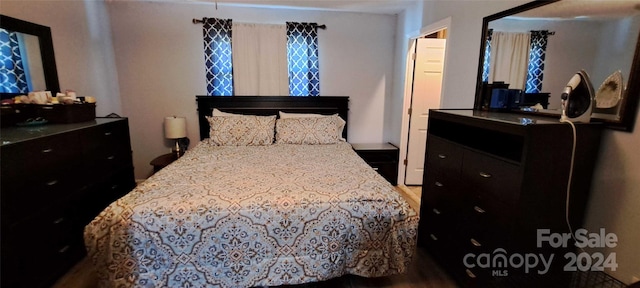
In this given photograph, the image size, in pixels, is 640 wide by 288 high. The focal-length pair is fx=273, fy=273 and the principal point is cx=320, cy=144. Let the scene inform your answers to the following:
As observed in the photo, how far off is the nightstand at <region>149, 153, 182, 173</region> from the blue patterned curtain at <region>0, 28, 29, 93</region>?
120cm

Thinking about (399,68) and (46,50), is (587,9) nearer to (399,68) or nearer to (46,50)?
(399,68)

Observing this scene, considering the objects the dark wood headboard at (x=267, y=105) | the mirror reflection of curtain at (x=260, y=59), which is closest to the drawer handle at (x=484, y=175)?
the dark wood headboard at (x=267, y=105)

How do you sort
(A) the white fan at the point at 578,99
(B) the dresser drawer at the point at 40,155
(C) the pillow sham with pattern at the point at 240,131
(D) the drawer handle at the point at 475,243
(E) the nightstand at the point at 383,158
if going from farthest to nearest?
(E) the nightstand at the point at 383,158 → (C) the pillow sham with pattern at the point at 240,131 → (D) the drawer handle at the point at 475,243 → (B) the dresser drawer at the point at 40,155 → (A) the white fan at the point at 578,99

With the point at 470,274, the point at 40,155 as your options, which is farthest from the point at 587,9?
the point at 40,155

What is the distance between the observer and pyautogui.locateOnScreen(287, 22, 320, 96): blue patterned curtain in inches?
Answer: 134

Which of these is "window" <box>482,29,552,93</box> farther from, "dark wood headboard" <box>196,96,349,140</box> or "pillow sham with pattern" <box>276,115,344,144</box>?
"dark wood headboard" <box>196,96,349,140</box>

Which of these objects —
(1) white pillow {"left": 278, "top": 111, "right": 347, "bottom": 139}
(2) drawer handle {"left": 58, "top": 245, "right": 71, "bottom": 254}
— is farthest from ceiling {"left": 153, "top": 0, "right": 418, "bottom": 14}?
(2) drawer handle {"left": 58, "top": 245, "right": 71, "bottom": 254}

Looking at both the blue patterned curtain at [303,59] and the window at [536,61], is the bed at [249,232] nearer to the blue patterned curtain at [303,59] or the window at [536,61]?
the window at [536,61]

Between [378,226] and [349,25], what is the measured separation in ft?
9.06

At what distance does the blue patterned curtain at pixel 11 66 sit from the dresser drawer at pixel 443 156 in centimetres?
311

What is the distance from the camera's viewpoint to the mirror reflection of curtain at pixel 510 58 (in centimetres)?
180

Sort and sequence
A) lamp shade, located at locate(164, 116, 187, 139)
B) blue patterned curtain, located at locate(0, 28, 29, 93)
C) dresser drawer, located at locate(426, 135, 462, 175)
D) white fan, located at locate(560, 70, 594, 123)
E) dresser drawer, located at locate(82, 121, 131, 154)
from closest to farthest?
white fan, located at locate(560, 70, 594, 123) → dresser drawer, located at locate(426, 135, 462, 175) → blue patterned curtain, located at locate(0, 28, 29, 93) → dresser drawer, located at locate(82, 121, 131, 154) → lamp shade, located at locate(164, 116, 187, 139)

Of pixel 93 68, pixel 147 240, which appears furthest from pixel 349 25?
pixel 147 240

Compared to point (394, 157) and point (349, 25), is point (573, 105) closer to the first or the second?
point (394, 157)
